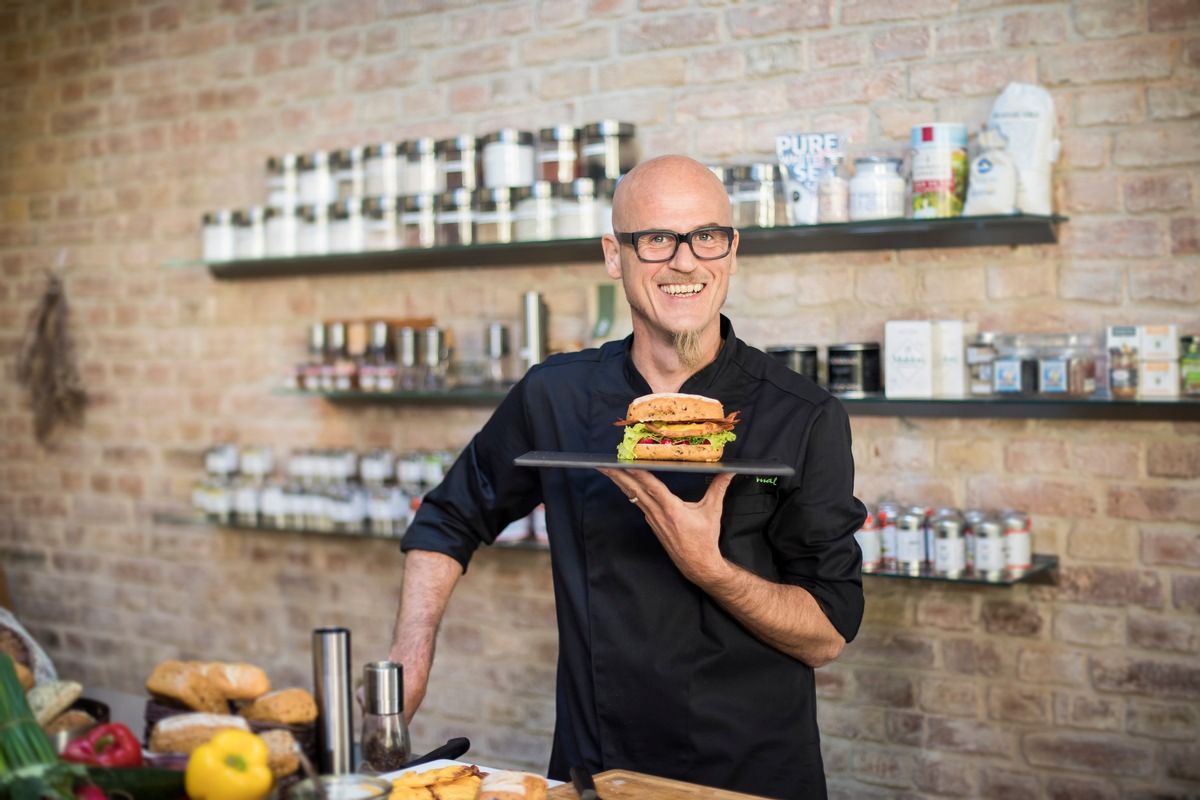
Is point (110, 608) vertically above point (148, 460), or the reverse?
point (148, 460)

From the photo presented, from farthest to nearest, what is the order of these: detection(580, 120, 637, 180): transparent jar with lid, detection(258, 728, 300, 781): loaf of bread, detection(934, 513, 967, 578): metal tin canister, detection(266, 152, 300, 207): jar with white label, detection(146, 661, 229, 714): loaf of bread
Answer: detection(266, 152, 300, 207): jar with white label, detection(580, 120, 637, 180): transparent jar with lid, detection(934, 513, 967, 578): metal tin canister, detection(146, 661, 229, 714): loaf of bread, detection(258, 728, 300, 781): loaf of bread

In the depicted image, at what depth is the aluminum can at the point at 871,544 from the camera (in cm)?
310

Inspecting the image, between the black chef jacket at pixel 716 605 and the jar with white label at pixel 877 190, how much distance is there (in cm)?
89

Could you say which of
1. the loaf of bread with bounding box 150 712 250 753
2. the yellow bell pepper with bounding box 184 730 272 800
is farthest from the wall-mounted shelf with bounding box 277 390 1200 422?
the yellow bell pepper with bounding box 184 730 272 800

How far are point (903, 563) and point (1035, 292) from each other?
0.74m

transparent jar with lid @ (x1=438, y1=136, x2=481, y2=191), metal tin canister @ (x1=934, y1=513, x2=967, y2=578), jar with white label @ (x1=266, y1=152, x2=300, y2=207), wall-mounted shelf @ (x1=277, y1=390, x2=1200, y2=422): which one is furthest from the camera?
jar with white label @ (x1=266, y1=152, x2=300, y2=207)

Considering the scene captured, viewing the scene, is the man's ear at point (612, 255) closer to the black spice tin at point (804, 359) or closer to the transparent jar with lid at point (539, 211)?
the black spice tin at point (804, 359)

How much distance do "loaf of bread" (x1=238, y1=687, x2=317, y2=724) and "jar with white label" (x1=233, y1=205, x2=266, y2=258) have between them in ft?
8.52

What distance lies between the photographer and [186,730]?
5.58 ft

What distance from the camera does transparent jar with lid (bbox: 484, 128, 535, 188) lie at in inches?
142

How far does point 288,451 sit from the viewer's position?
4363mm

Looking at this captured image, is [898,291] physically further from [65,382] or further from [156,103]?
[65,382]

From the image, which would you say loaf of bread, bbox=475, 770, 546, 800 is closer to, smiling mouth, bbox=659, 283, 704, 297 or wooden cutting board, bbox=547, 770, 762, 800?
wooden cutting board, bbox=547, 770, 762, 800

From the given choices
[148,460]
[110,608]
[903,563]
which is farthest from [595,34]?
[110,608]
